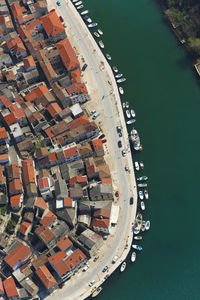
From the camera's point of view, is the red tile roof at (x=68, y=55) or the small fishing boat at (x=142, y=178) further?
the red tile roof at (x=68, y=55)

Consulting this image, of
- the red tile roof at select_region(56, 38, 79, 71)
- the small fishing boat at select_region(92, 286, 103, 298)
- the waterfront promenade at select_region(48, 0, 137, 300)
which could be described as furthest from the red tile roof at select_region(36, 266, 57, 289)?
the red tile roof at select_region(56, 38, 79, 71)

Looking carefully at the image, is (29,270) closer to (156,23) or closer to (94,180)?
(94,180)

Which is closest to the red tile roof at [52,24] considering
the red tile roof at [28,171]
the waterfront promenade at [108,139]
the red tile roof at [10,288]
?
the waterfront promenade at [108,139]

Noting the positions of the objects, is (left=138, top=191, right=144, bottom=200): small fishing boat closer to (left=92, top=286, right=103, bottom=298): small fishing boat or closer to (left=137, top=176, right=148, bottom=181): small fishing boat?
(left=137, top=176, right=148, bottom=181): small fishing boat

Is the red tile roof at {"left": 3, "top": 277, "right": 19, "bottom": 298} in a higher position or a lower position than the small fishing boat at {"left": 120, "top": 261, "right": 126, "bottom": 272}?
higher

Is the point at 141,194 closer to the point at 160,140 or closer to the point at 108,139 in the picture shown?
the point at 160,140

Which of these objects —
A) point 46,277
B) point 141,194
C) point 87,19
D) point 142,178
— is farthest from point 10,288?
point 87,19

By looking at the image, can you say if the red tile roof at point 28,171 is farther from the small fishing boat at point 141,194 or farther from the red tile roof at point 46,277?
the small fishing boat at point 141,194
